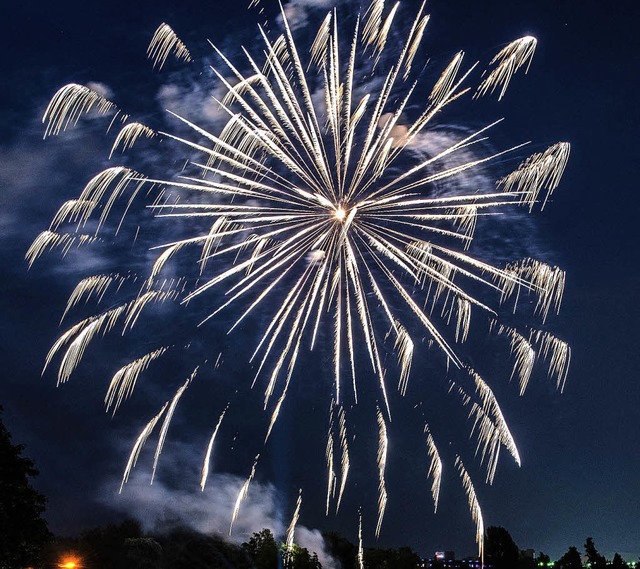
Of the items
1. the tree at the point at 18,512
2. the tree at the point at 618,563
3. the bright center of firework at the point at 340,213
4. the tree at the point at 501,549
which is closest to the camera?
the bright center of firework at the point at 340,213

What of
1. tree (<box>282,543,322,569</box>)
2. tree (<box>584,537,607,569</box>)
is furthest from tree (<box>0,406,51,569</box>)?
tree (<box>584,537,607,569</box>)

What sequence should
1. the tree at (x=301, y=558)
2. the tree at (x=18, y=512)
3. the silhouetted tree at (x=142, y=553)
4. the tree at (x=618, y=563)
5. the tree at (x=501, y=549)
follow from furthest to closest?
the tree at (x=501, y=549) → the tree at (x=618, y=563) → the silhouetted tree at (x=142, y=553) → the tree at (x=301, y=558) → the tree at (x=18, y=512)

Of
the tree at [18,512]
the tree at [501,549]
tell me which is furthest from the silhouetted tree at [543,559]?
the tree at [18,512]

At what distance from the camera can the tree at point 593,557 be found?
349 feet

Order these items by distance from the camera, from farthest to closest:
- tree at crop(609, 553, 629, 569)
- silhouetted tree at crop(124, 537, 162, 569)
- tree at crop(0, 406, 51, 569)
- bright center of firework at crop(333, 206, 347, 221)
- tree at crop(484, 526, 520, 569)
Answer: tree at crop(484, 526, 520, 569) → tree at crop(609, 553, 629, 569) → silhouetted tree at crop(124, 537, 162, 569) → tree at crop(0, 406, 51, 569) → bright center of firework at crop(333, 206, 347, 221)

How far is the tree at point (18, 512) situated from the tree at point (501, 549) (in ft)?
353

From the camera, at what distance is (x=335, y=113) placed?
18703 millimetres

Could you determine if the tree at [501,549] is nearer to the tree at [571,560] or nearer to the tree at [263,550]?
the tree at [571,560]

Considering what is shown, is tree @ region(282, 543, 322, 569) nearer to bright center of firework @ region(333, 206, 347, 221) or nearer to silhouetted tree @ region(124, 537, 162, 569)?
silhouetted tree @ region(124, 537, 162, 569)

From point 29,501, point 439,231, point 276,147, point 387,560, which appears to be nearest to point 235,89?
point 276,147

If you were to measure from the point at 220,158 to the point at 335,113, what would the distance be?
354cm

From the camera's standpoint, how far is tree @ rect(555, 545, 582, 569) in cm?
11469

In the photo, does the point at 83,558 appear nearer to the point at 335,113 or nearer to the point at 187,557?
the point at 187,557

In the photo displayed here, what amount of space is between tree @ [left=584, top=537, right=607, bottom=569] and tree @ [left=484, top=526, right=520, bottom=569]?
14.2 m
